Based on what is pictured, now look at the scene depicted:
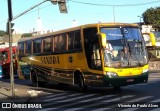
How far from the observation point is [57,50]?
21.0 metres

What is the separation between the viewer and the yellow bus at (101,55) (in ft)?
54.9

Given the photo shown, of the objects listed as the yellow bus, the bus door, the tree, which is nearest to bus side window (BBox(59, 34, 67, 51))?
the yellow bus

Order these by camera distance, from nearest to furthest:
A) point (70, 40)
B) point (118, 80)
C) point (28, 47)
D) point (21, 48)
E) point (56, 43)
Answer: point (118, 80)
point (70, 40)
point (56, 43)
point (28, 47)
point (21, 48)

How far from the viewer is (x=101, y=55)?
16.8m

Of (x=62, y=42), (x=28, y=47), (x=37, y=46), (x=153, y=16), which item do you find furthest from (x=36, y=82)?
(x=153, y=16)

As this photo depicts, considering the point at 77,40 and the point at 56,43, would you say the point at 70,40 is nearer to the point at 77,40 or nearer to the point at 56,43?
the point at 77,40

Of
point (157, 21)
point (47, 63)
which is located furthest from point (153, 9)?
point (47, 63)

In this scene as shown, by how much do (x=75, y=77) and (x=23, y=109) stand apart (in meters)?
6.01

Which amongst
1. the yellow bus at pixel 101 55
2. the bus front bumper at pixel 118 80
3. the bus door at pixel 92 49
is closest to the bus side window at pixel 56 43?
the yellow bus at pixel 101 55

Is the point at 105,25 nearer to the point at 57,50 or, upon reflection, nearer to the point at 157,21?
the point at 57,50

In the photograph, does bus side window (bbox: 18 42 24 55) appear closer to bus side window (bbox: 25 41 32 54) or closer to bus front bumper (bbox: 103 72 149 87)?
bus side window (bbox: 25 41 32 54)

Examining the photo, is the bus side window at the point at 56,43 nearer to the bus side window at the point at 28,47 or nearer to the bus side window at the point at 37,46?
the bus side window at the point at 37,46

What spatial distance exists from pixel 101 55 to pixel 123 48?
107 centimetres

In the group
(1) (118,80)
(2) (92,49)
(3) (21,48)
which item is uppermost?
(3) (21,48)
